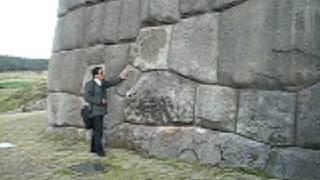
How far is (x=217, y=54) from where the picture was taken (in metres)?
7.52

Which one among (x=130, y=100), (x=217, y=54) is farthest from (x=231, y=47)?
(x=130, y=100)

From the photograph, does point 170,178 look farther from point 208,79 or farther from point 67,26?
point 67,26

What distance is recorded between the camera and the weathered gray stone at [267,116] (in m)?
6.73

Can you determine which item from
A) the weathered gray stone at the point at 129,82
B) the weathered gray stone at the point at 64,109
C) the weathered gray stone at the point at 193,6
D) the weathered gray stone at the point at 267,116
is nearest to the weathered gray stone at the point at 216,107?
the weathered gray stone at the point at 267,116

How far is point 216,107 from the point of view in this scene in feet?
24.6

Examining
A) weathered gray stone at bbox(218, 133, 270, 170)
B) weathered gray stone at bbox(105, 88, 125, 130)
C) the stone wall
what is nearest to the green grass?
weathered gray stone at bbox(218, 133, 270, 170)

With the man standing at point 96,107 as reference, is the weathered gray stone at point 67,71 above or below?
above

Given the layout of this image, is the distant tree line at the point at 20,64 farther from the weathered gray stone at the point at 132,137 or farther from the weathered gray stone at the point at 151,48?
the weathered gray stone at the point at 151,48

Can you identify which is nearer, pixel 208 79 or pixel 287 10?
pixel 287 10

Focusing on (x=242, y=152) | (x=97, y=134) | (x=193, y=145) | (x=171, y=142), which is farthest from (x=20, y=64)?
(x=242, y=152)

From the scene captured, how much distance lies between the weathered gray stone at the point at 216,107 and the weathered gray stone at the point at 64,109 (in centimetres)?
251

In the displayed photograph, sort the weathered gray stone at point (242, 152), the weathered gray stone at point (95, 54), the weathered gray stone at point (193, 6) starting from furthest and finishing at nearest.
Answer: the weathered gray stone at point (95, 54) < the weathered gray stone at point (193, 6) < the weathered gray stone at point (242, 152)

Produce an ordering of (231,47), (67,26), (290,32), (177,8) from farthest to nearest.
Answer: (67,26), (177,8), (231,47), (290,32)

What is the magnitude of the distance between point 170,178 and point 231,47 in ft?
5.47
